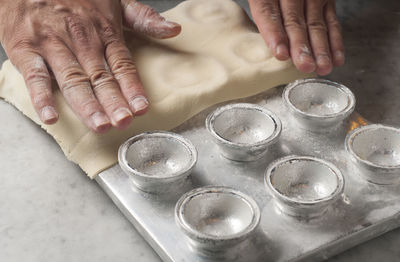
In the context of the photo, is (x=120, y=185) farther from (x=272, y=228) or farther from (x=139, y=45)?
(x=139, y=45)

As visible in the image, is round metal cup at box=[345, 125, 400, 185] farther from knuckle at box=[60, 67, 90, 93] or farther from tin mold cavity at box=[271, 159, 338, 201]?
knuckle at box=[60, 67, 90, 93]

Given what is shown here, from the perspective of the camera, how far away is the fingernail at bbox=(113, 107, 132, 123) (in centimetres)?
129

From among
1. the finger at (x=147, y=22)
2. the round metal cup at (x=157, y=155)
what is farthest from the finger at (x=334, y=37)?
the round metal cup at (x=157, y=155)

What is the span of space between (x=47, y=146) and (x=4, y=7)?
410mm

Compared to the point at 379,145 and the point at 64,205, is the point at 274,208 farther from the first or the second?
the point at 64,205

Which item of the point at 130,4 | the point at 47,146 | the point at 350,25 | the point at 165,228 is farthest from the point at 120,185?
the point at 350,25

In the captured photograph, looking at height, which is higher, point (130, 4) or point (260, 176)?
point (130, 4)

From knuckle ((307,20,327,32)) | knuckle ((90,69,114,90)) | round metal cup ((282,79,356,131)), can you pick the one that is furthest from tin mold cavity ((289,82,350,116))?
knuckle ((90,69,114,90))

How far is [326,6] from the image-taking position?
5.63ft

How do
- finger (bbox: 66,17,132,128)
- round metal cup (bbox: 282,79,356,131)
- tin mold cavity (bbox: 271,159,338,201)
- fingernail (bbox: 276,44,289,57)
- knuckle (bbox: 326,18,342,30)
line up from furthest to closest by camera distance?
knuckle (bbox: 326,18,342,30), fingernail (bbox: 276,44,289,57), round metal cup (bbox: 282,79,356,131), finger (bbox: 66,17,132,128), tin mold cavity (bbox: 271,159,338,201)

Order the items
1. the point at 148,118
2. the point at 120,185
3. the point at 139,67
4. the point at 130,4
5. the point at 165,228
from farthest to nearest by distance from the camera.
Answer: the point at 130,4 → the point at 139,67 → the point at 148,118 → the point at 120,185 → the point at 165,228

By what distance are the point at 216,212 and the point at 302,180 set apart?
213mm

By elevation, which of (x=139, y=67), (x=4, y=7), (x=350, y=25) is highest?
(x=4, y=7)

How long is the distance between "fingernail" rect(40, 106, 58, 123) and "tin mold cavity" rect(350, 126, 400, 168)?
68 cm
